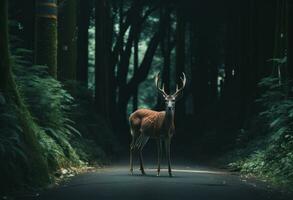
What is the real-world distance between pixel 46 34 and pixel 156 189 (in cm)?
702

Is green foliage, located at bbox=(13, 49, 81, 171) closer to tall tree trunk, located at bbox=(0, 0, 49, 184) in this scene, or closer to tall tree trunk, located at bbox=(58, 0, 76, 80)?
tall tree trunk, located at bbox=(0, 0, 49, 184)

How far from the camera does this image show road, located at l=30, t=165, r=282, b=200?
42.8 feet

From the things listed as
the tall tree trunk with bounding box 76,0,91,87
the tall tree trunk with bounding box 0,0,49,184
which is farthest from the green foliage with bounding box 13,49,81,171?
the tall tree trunk with bounding box 76,0,91,87

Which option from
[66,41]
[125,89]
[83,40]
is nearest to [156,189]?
[66,41]

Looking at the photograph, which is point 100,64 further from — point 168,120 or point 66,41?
point 168,120

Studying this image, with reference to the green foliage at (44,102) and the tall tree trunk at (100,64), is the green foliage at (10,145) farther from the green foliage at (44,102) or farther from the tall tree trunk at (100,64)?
the tall tree trunk at (100,64)

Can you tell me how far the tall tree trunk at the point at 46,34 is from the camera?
64.7 feet

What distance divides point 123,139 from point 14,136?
31.6m

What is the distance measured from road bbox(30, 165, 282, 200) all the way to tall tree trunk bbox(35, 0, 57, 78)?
3.96m

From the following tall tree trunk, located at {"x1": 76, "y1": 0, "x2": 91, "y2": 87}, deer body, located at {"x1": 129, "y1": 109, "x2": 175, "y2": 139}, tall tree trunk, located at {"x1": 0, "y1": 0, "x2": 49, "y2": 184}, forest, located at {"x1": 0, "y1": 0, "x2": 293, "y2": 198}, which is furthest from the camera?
tall tree trunk, located at {"x1": 76, "y1": 0, "x2": 91, "y2": 87}

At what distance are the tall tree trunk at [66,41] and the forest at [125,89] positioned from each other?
31mm

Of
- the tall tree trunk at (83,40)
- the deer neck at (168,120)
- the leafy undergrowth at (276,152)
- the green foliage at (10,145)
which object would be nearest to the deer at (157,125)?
the deer neck at (168,120)

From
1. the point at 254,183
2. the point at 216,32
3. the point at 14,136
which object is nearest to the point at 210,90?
the point at 216,32

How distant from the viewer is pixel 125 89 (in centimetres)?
4984
